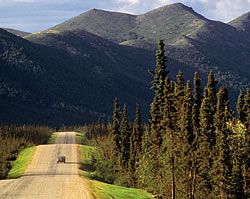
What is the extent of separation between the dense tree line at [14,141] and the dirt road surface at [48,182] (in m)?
5.45

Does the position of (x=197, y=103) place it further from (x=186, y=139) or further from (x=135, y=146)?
(x=135, y=146)

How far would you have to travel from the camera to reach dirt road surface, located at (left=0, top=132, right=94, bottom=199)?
64750mm

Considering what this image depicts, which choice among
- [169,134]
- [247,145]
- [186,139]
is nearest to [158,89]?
[169,134]

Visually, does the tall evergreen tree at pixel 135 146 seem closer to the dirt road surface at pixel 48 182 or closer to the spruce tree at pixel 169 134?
the dirt road surface at pixel 48 182

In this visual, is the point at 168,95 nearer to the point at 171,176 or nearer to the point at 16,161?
the point at 171,176

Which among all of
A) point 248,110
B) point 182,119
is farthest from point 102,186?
point 248,110

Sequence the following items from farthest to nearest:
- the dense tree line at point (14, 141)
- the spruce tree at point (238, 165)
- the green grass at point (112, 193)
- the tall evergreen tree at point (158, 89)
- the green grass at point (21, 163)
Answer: the dense tree line at point (14, 141) → the green grass at point (21, 163) → the spruce tree at point (238, 165) → the green grass at point (112, 193) → the tall evergreen tree at point (158, 89)

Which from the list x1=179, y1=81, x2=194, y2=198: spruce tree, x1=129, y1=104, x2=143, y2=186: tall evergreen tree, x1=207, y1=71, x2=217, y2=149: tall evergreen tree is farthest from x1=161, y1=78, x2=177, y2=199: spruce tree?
x1=129, y1=104, x2=143, y2=186: tall evergreen tree

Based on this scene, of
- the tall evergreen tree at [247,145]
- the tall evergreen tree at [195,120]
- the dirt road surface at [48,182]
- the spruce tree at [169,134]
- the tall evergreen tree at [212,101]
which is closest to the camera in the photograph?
the spruce tree at [169,134]

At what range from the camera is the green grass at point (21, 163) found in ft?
325

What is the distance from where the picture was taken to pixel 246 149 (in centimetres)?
8031

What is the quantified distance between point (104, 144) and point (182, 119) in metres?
91.6

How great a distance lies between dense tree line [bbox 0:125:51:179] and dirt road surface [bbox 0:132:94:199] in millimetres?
5446

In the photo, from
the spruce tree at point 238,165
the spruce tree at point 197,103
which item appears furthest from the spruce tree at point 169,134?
the spruce tree at point 238,165
